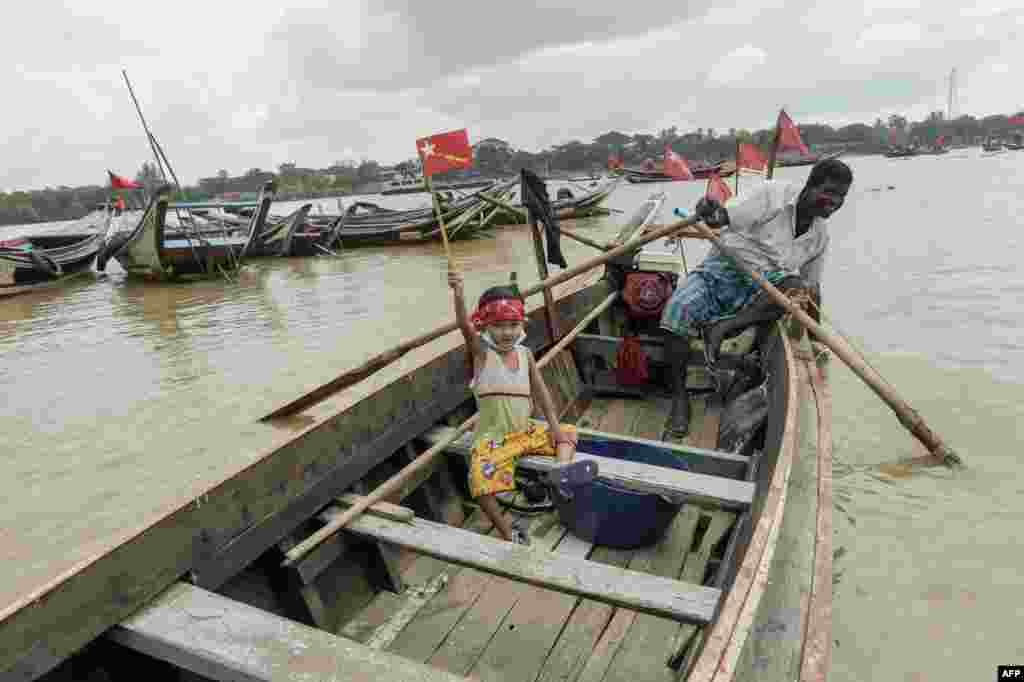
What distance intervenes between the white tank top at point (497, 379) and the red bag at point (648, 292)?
2.72m

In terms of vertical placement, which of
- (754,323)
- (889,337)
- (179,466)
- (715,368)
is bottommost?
(889,337)

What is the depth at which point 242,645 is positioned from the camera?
5.18 ft

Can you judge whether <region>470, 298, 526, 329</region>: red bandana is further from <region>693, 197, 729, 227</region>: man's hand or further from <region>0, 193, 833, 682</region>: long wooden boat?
<region>693, 197, 729, 227</region>: man's hand

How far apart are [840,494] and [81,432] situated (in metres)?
5.83

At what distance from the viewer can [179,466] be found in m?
4.15

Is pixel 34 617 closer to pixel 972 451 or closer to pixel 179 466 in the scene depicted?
pixel 179 466

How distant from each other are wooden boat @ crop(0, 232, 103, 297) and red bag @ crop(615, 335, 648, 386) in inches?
573

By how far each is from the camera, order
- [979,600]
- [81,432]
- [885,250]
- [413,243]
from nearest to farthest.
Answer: [979,600], [81,432], [885,250], [413,243]

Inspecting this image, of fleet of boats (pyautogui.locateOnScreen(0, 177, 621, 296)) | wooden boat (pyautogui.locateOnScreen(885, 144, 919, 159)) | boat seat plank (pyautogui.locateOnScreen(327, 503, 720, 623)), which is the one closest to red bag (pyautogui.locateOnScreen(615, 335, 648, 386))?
boat seat plank (pyautogui.locateOnScreen(327, 503, 720, 623))

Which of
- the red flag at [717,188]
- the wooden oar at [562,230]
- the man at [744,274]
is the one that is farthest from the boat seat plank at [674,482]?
the red flag at [717,188]

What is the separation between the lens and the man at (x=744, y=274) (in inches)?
148

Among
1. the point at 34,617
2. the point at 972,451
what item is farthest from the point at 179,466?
the point at 972,451

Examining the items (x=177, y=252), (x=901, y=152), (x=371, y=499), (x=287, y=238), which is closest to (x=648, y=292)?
(x=371, y=499)

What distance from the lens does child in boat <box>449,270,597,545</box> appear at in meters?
2.64
